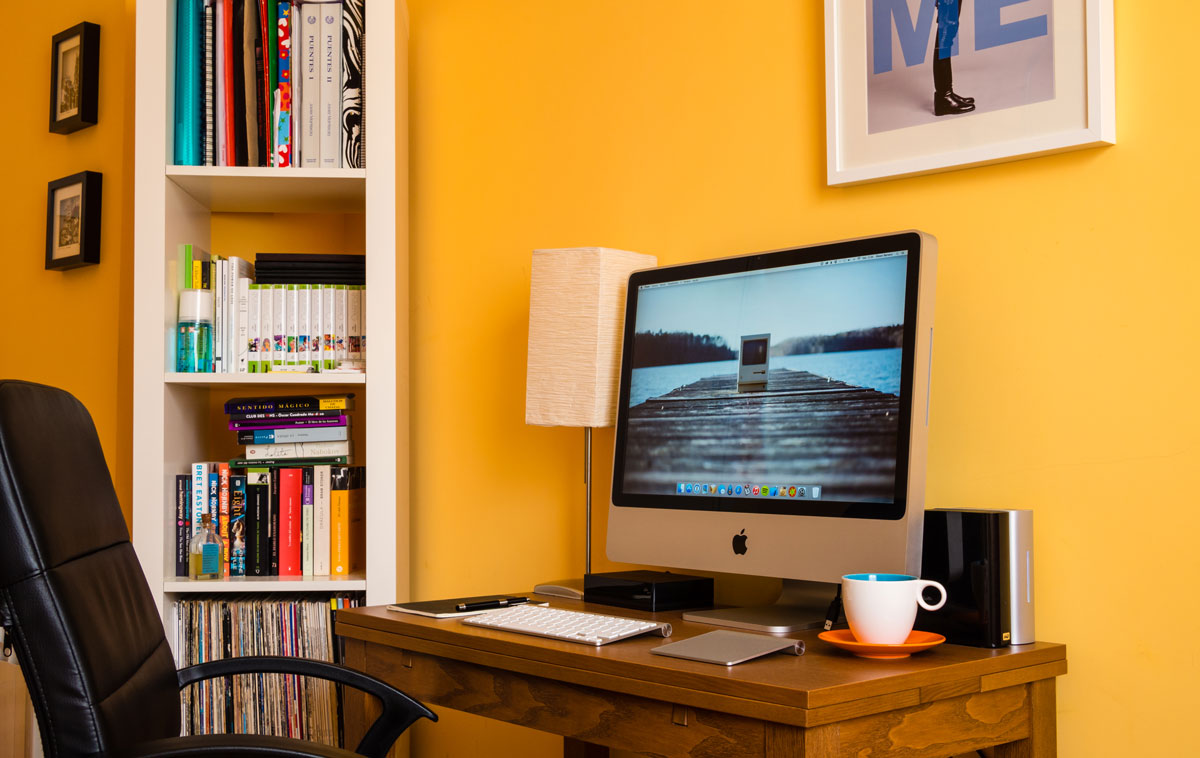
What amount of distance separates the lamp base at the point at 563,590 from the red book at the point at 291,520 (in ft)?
2.31

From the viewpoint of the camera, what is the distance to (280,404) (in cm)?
247

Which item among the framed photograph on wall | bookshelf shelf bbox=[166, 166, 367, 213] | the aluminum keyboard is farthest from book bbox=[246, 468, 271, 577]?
the framed photograph on wall

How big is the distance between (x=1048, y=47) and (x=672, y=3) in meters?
0.82

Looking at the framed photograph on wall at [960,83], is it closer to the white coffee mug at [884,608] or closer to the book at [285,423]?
the white coffee mug at [884,608]

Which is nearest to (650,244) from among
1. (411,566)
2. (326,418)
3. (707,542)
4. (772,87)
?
(772,87)

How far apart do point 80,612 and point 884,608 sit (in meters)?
0.98

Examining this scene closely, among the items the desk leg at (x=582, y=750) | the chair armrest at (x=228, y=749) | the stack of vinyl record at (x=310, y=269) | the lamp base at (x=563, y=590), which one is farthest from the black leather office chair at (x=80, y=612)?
the stack of vinyl record at (x=310, y=269)

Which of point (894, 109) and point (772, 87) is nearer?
point (894, 109)

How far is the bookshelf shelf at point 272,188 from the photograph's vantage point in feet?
7.89

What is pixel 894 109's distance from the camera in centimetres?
175

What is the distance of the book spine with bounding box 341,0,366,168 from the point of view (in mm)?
2457

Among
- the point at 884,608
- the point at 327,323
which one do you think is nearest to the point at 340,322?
the point at 327,323

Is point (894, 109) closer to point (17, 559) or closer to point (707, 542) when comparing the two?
point (707, 542)

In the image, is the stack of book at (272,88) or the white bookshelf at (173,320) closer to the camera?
the white bookshelf at (173,320)
